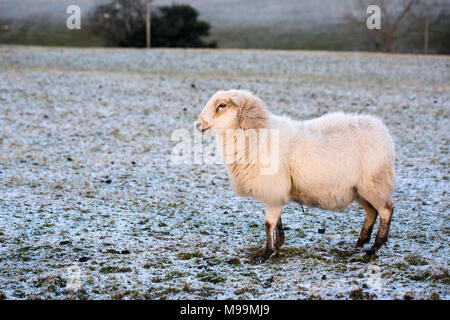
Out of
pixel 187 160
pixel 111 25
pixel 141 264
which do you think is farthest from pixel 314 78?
pixel 111 25

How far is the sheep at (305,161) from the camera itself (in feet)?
17.3

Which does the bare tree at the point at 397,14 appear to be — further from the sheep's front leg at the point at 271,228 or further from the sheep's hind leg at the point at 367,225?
the sheep's front leg at the point at 271,228

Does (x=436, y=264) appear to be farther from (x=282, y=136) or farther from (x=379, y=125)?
(x=282, y=136)

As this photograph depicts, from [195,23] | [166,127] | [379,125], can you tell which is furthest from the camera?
[195,23]

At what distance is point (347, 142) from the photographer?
17.8 feet

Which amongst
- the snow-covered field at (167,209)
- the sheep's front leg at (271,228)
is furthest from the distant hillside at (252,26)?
the sheep's front leg at (271,228)

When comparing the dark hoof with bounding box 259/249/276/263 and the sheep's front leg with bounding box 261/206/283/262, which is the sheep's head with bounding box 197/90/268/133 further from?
the dark hoof with bounding box 259/249/276/263

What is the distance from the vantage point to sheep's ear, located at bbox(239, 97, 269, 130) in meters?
5.34

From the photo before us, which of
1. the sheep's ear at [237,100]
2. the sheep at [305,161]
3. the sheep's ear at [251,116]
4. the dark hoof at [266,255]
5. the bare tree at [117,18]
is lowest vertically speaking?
the dark hoof at [266,255]

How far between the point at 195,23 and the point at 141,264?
35.6m

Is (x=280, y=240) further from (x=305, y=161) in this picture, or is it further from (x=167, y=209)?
(x=167, y=209)

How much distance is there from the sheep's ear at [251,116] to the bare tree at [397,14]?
3288 centimetres

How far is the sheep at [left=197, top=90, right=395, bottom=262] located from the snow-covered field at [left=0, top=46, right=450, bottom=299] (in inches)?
27.6

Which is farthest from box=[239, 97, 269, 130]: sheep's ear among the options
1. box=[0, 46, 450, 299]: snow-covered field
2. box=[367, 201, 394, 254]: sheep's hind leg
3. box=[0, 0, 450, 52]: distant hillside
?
box=[0, 0, 450, 52]: distant hillside
